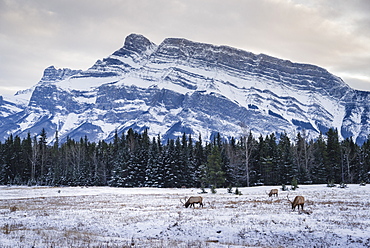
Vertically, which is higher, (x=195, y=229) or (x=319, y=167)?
(x=319, y=167)

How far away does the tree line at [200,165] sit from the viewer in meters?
79.9

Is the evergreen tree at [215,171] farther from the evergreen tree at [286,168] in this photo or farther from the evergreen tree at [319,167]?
the evergreen tree at [319,167]

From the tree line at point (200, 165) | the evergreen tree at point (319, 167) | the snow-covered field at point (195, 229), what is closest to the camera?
the snow-covered field at point (195, 229)

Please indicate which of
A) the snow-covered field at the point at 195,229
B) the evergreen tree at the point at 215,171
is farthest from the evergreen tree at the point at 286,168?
the snow-covered field at the point at 195,229

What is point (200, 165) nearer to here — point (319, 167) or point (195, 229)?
point (319, 167)

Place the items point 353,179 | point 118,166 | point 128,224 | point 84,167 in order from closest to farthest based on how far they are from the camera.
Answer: point 128,224 → point 353,179 → point 118,166 → point 84,167

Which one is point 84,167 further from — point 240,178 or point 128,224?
point 128,224

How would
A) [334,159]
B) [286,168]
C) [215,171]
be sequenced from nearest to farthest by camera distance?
[215,171], [286,168], [334,159]

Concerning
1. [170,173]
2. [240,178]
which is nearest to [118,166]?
[170,173]

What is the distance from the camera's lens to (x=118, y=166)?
311 feet

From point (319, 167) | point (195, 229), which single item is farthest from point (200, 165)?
point (195, 229)

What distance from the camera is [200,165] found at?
9475cm

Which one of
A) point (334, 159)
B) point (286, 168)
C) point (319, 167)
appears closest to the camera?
point (286, 168)

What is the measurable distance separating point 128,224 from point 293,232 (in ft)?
32.6
